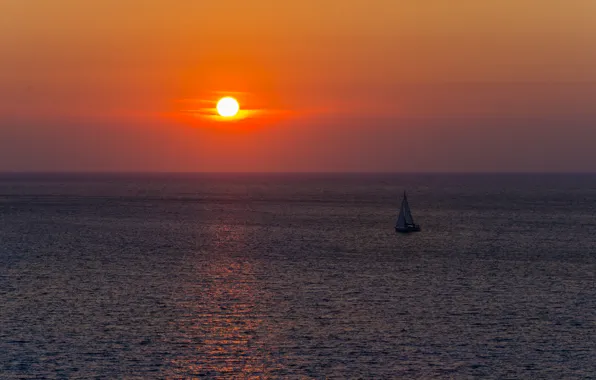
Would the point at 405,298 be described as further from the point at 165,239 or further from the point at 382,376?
the point at 165,239

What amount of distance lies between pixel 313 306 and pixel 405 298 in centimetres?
913

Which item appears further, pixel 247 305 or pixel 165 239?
pixel 165 239

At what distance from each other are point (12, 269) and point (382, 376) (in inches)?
→ 2097

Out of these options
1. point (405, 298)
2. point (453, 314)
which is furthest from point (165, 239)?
point (453, 314)

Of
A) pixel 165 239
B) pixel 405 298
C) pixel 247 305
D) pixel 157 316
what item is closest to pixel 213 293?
pixel 247 305

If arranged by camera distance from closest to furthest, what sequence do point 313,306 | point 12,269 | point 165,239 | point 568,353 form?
point 568,353 < point 313,306 < point 12,269 < point 165,239

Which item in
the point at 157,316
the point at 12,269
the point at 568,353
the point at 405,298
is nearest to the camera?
→ the point at 568,353

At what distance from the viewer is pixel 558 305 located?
65.2m

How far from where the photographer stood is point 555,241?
12262 cm

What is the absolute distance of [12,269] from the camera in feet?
277

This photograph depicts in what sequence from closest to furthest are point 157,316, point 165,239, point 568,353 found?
point 568,353, point 157,316, point 165,239

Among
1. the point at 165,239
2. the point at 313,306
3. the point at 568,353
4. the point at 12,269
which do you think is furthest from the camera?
the point at 165,239

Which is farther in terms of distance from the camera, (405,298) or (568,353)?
(405,298)

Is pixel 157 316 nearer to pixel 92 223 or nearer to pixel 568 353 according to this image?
pixel 568 353
